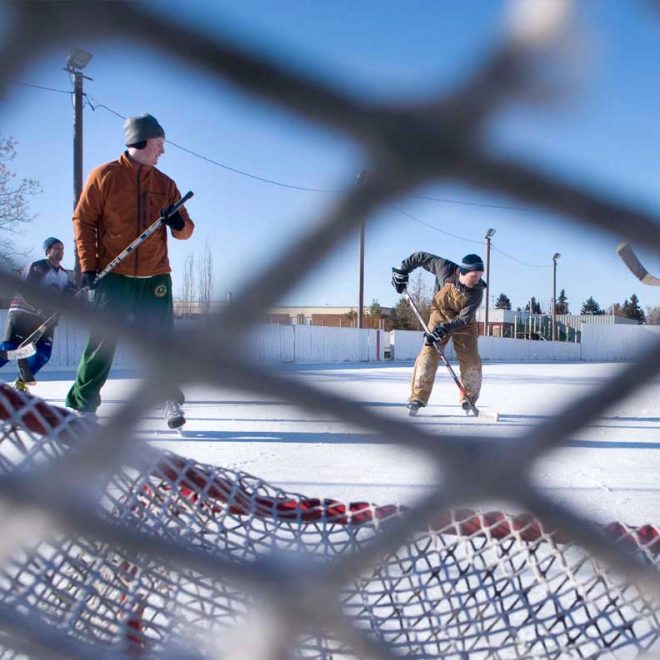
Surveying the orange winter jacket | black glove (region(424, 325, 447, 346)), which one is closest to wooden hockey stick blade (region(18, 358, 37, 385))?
the orange winter jacket

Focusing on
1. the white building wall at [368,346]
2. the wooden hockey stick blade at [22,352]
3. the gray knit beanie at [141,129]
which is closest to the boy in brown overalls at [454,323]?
the white building wall at [368,346]

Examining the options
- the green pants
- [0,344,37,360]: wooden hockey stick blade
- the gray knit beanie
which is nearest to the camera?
the gray knit beanie

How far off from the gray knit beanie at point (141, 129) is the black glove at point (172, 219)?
0.46 metres

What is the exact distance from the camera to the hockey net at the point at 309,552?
84 centimetres

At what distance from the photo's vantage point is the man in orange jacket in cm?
250

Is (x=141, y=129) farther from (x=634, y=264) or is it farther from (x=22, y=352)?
(x=22, y=352)

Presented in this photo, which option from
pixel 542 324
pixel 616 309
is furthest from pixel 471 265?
pixel 542 324

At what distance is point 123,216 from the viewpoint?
104 inches

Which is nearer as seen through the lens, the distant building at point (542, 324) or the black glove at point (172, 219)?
the black glove at point (172, 219)

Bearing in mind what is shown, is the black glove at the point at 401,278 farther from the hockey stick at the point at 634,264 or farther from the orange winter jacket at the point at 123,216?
the hockey stick at the point at 634,264

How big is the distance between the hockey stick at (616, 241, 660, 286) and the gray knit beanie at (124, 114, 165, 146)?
190 cm

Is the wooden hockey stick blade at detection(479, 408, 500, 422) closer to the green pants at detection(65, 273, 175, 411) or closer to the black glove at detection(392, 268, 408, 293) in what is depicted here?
the black glove at detection(392, 268, 408, 293)

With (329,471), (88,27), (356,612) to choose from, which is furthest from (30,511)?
(329,471)

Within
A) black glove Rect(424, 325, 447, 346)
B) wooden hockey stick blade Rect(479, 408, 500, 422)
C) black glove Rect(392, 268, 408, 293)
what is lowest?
wooden hockey stick blade Rect(479, 408, 500, 422)
